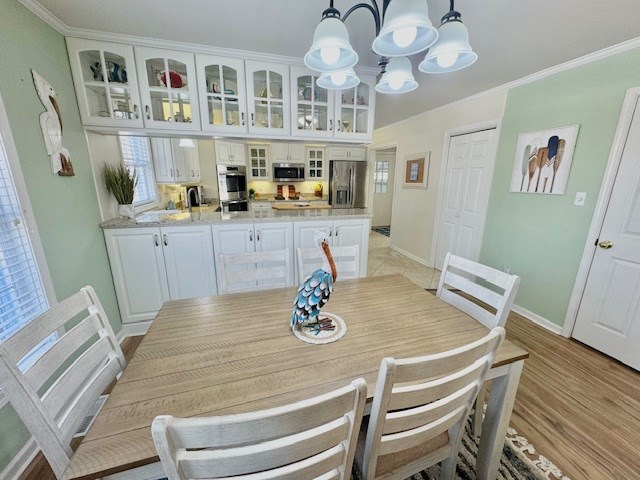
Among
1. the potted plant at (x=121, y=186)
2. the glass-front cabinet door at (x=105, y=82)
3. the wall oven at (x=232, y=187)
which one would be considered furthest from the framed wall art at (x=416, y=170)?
the potted plant at (x=121, y=186)

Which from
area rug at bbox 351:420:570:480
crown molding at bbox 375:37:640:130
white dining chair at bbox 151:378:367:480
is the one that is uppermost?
crown molding at bbox 375:37:640:130

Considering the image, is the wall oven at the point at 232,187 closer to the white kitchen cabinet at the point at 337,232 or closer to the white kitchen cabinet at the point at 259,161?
the white kitchen cabinet at the point at 259,161

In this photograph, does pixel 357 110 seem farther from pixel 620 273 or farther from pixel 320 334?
pixel 620 273

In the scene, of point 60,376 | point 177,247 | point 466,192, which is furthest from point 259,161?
point 60,376

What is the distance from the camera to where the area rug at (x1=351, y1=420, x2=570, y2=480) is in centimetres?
123

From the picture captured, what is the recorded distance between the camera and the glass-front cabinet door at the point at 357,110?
2.58 meters

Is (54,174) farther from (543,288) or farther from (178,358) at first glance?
(543,288)

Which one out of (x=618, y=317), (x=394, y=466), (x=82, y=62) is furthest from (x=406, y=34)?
(x=618, y=317)

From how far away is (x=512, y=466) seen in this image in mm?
1277

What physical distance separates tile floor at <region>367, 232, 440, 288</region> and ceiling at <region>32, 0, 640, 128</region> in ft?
8.33

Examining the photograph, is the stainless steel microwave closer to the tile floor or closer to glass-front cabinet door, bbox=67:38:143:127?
the tile floor

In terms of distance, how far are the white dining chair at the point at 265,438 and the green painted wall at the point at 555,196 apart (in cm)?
281

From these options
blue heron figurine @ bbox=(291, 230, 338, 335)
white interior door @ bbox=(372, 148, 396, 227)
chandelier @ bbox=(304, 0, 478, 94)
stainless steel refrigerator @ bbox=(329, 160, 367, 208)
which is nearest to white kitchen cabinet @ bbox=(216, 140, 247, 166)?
stainless steel refrigerator @ bbox=(329, 160, 367, 208)

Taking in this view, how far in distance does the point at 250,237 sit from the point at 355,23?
1.88 metres
